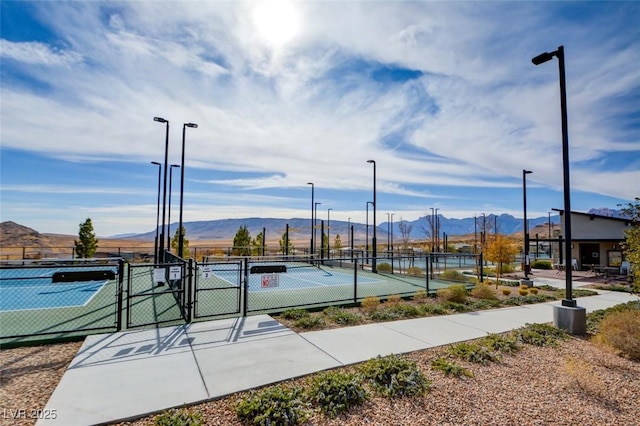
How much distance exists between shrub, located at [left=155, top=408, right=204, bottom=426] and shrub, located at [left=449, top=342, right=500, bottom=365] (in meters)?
4.44

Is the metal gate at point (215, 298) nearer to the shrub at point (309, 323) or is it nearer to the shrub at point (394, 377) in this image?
the shrub at point (309, 323)

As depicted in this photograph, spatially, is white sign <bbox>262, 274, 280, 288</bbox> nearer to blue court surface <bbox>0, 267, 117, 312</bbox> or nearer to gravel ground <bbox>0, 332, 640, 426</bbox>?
gravel ground <bbox>0, 332, 640, 426</bbox>

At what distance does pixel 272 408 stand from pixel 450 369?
2.96 metres

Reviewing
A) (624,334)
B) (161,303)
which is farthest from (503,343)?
(161,303)

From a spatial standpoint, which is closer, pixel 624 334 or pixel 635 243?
pixel 624 334

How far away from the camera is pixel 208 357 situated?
5.73 meters

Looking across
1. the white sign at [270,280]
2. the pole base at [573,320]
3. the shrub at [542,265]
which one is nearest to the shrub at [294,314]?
the white sign at [270,280]

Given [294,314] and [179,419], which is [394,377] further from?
[294,314]

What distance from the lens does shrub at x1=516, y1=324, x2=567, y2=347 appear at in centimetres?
691

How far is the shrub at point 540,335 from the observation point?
6.91 meters

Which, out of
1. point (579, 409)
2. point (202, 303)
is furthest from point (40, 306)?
point (579, 409)

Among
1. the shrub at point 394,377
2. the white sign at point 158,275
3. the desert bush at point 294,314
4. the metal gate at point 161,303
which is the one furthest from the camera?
the desert bush at point 294,314

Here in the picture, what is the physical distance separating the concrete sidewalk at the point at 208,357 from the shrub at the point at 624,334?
1918mm

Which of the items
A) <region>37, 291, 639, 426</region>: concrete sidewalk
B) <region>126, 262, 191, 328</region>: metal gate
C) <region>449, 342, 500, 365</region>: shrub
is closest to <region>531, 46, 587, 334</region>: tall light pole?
<region>37, 291, 639, 426</region>: concrete sidewalk
